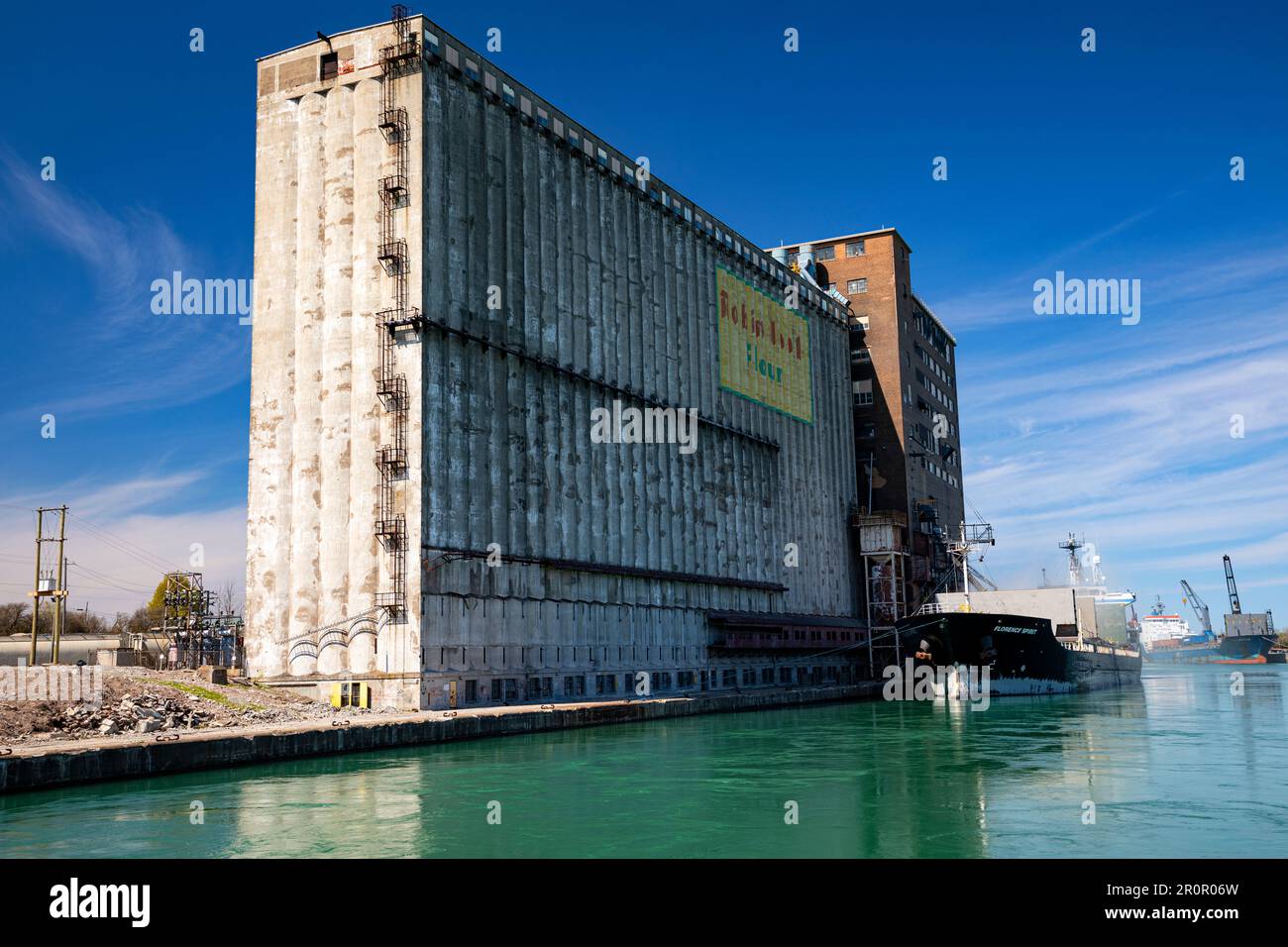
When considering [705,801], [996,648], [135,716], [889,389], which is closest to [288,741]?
[135,716]

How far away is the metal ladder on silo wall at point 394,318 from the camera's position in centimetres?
4097

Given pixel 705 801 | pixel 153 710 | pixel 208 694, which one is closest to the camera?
pixel 705 801

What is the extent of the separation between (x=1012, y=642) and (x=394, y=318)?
144 ft

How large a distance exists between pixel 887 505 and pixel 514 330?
46.7 metres

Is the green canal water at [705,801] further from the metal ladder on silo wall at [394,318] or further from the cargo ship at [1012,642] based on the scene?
the cargo ship at [1012,642]

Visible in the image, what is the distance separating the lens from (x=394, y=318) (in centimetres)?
4244

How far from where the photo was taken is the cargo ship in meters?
66.4

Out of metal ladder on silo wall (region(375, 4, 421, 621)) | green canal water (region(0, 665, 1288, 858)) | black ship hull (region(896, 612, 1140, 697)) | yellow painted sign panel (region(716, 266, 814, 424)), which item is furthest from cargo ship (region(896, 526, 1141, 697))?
metal ladder on silo wall (region(375, 4, 421, 621))

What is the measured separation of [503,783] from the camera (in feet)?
→ 83.6

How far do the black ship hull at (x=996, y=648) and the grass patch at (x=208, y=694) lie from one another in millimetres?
43692

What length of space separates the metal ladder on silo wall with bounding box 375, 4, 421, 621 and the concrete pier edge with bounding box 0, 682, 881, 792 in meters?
6.02

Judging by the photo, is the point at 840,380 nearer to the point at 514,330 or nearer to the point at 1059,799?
the point at 514,330

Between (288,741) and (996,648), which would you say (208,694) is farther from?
(996,648)

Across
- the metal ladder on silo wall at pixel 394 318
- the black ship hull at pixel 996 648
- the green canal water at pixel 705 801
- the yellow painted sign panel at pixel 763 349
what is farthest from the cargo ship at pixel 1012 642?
the metal ladder on silo wall at pixel 394 318
